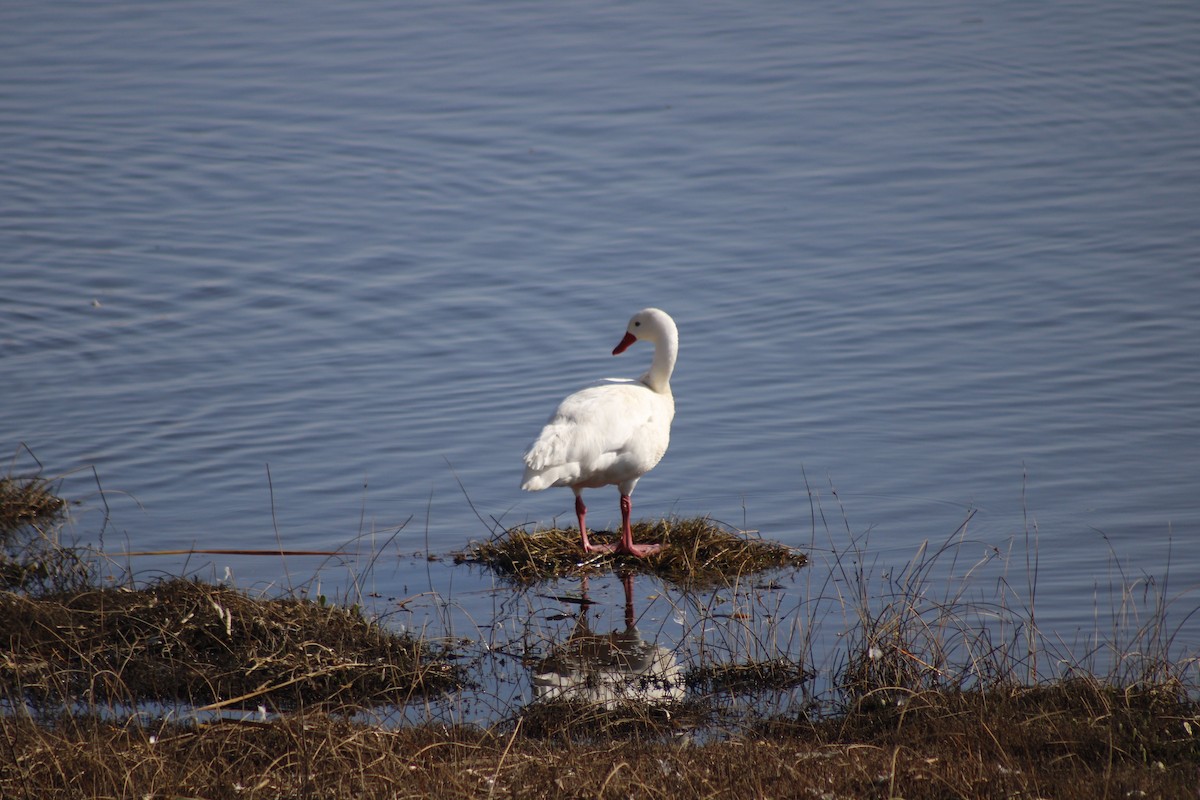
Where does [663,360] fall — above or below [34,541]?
above

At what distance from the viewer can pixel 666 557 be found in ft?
27.3

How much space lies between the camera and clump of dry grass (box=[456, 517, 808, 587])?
8.21 m

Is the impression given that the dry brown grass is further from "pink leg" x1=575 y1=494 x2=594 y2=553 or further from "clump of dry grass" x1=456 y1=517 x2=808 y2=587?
"pink leg" x1=575 y1=494 x2=594 y2=553

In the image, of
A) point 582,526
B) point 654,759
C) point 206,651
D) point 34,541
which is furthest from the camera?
point 582,526

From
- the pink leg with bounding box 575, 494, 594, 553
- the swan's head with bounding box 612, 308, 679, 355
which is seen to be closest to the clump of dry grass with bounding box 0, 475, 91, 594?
the pink leg with bounding box 575, 494, 594, 553

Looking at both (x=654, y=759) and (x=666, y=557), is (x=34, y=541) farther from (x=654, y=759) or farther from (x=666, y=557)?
(x=654, y=759)

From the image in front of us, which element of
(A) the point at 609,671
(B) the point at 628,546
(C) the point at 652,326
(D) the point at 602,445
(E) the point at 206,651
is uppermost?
(C) the point at 652,326

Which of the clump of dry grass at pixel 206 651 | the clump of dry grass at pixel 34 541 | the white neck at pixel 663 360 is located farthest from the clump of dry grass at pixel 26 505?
the white neck at pixel 663 360

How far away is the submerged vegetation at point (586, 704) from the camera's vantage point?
5.15 metres

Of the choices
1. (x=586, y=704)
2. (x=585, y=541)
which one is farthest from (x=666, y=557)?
(x=586, y=704)

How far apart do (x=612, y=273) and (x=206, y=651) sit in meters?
8.97

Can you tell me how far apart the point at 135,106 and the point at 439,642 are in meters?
16.4

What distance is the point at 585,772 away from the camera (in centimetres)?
525

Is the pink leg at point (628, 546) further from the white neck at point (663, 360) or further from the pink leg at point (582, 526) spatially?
the white neck at point (663, 360)
